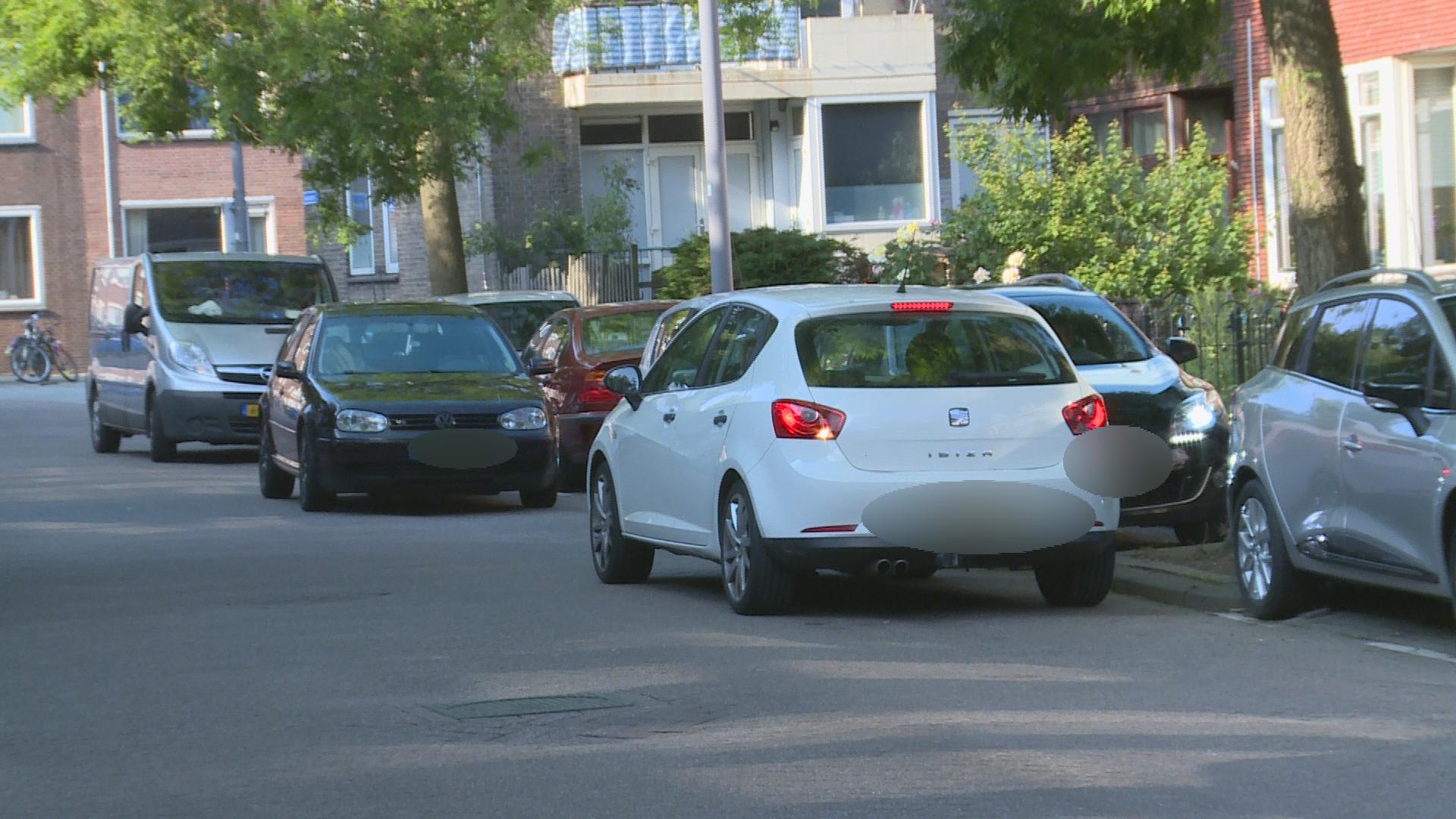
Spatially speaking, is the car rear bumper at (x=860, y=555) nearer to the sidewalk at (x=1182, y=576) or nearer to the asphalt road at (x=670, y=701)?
the asphalt road at (x=670, y=701)

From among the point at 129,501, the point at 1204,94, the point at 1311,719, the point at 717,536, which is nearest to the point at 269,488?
the point at 129,501

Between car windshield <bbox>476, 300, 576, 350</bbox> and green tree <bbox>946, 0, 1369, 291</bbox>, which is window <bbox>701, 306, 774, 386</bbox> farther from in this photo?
car windshield <bbox>476, 300, 576, 350</bbox>

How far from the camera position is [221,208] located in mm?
48781

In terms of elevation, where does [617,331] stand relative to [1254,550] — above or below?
Answer: above

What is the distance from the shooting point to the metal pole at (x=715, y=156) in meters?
21.2


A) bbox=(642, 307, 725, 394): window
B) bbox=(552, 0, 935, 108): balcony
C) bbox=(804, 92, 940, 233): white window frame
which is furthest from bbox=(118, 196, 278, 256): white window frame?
bbox=(642, 307, 725, 394): window

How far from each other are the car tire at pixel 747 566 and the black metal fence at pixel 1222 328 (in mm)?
7029

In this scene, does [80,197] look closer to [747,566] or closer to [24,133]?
[24,133]

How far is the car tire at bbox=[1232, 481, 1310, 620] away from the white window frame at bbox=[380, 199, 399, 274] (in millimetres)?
36328

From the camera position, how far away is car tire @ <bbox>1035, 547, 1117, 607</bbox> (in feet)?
35.4

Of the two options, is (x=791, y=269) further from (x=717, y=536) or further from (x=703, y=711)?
(x=703, y=711)

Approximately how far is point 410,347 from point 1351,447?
10100 millimetres

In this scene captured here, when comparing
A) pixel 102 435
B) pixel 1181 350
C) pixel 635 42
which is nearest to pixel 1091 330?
pixel 1181 350

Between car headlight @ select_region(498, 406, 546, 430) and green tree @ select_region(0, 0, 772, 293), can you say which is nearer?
car headlight @ select_region(498, 406, 546, 430)
